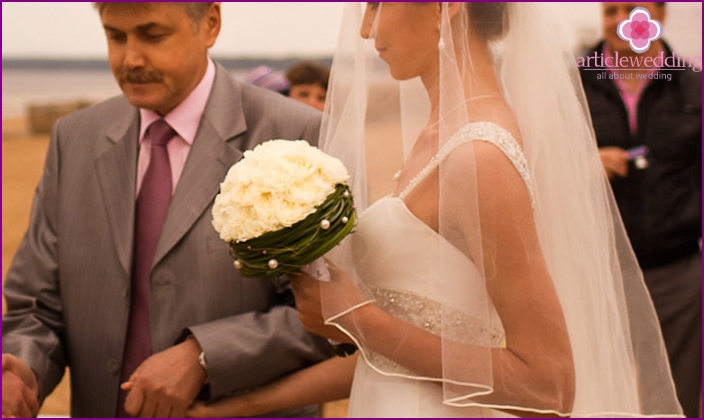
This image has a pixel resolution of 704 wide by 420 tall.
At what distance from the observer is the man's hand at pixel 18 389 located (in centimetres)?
224

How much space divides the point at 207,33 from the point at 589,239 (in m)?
1.06

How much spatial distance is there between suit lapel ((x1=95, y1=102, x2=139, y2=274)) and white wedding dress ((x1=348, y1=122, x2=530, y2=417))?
631 mm

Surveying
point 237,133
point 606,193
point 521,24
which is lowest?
point 606,193

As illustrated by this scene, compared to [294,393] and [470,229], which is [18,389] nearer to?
[294,393]

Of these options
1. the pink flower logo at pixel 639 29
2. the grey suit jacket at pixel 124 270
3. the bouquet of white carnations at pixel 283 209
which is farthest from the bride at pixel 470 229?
the pink flower logo at pixel 639 29

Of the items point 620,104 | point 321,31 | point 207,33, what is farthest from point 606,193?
point 321,31

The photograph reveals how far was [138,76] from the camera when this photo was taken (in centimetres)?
231

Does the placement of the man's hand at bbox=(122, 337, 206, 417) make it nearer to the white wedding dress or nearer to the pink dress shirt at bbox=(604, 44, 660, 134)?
the white wedding dress

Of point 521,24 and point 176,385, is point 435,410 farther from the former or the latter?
point 521,24

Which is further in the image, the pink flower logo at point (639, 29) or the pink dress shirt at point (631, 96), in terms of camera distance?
the pink dress shirt at point (631, 96)

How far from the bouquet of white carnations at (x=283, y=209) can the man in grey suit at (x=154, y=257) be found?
412mm

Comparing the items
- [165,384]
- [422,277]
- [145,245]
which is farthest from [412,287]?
[145,245]

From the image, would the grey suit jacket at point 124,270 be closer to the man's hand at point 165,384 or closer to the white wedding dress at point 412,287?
the man's hand at point 165,384

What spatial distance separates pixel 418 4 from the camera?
1971mm
